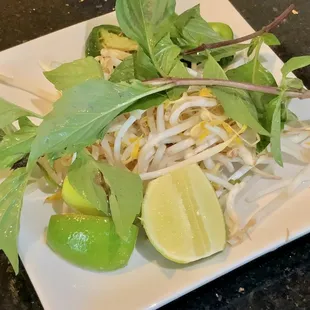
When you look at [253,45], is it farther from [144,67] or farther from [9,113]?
[9,113]

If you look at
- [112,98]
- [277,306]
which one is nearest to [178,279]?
[277,306]

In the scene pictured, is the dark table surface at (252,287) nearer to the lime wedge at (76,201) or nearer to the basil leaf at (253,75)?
the lime wedge at (76,201)

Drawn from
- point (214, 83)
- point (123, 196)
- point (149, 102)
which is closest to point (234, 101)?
point (214, 83)

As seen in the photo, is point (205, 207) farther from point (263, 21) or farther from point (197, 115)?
point (263, 21)

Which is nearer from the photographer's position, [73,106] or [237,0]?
[73,106]

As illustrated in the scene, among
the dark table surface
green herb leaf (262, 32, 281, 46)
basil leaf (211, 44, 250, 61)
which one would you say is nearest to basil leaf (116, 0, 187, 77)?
basil leaf (211, 44, 250, 61)

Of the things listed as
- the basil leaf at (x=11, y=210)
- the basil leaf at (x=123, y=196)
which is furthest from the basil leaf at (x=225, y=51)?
the basil leaf at (x=11, y=210)

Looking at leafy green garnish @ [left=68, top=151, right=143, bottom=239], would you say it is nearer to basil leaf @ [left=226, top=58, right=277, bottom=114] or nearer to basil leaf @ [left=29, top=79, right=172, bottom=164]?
basil leaf @ [left=29, top=79, right=172, bottom=164]

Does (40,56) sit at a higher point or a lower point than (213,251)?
higher
